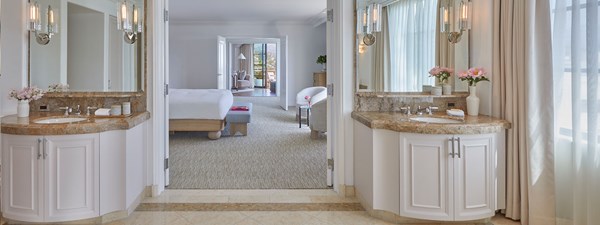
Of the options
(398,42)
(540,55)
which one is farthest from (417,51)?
(540,55)

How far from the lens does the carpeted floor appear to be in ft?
13.9

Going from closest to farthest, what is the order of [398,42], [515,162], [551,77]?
[551,77] < [515,162] < [398,42]

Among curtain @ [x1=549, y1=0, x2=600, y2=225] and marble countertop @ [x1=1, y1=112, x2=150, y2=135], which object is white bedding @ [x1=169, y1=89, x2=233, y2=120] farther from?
curtain @ [x1=549, y1=0, x2=600, y2=225]

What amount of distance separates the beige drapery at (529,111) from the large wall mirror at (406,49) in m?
0.57

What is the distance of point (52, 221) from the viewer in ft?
9.38

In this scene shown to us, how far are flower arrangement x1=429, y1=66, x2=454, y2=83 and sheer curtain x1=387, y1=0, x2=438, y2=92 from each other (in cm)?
6

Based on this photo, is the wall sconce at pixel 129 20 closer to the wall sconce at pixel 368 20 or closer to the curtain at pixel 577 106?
the wall sconce at pixel 368 20

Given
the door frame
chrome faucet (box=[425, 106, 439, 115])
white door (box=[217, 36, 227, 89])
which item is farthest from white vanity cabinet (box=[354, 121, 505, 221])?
white door (box=[217, 36, 227, 89])

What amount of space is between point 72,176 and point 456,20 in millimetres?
3054

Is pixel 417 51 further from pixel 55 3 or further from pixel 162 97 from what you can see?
pixel 55 3

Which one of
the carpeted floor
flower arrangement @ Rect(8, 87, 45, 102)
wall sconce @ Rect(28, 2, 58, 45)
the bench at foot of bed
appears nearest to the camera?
flower arrangement @ Rect(8, 87, 45, 102)

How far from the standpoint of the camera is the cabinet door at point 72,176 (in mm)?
2809

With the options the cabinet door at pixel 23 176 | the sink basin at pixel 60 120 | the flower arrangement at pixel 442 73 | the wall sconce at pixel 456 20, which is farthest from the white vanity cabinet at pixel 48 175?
the wall sconce at pixel 456 20

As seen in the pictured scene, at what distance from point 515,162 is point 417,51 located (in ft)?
4.31
